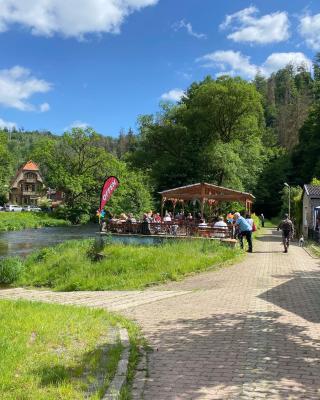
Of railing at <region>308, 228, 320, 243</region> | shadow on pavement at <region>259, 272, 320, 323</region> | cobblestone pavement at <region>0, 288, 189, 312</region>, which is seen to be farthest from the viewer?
railing at <region>308, 228, 320, 243</region>

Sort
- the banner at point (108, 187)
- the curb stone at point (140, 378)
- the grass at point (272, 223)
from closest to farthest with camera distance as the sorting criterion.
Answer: the curb stone at point (140, 378) < the banner at point (108, 187) < the grass at point (272, 223)

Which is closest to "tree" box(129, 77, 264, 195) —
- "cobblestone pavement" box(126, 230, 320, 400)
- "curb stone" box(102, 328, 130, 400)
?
"cobblestone pavement" box(126, 230, 320, 400)

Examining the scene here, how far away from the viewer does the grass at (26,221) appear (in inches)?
2185

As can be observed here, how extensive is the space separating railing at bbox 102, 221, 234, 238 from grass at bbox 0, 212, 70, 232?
99.5 ft

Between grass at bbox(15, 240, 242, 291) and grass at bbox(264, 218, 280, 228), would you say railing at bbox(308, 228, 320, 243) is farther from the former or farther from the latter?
grass at bbox(264, 218, 280, 228)

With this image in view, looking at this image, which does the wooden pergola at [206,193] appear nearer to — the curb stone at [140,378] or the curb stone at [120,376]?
the curb stone at [120,376]

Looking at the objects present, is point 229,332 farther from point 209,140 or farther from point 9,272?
point 209,140

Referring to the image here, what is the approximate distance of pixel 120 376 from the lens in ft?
20.1

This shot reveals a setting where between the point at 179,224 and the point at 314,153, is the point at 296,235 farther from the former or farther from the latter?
the point at 314,153

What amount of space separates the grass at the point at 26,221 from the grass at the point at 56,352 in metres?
45.5

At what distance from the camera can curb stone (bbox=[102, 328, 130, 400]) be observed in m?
5.48

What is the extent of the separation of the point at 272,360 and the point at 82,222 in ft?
207

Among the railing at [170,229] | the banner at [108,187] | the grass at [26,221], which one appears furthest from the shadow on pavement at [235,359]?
the grass at [26,221]

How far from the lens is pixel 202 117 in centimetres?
5256
